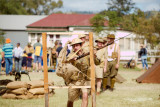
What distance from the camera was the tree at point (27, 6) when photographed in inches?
2292

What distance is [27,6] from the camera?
67062mm

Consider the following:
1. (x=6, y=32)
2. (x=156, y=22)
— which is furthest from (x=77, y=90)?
(x=6, y=32)

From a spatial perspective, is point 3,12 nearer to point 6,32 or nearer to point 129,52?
point 6,32

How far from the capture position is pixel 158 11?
102ft

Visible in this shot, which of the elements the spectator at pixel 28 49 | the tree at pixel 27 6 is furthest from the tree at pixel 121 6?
the spectator at pixel 28 49

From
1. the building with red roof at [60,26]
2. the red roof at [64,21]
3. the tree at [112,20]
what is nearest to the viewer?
the tree at [112,20]

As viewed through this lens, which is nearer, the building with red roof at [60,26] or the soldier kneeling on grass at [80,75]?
the soldier kneeling on grass at [80,75]

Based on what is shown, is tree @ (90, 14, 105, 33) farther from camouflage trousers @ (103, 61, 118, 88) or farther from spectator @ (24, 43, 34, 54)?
camouflage trousers @ (103, 61, 118, 88)

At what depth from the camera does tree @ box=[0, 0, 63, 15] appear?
58.2 metres

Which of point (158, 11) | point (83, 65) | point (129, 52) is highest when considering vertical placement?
point (158, 11)

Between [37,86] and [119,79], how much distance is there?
4898 millimetres

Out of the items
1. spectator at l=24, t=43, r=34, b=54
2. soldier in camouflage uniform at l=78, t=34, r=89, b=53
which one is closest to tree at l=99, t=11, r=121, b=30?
spectator at l=24, t=43, r=34, b=54

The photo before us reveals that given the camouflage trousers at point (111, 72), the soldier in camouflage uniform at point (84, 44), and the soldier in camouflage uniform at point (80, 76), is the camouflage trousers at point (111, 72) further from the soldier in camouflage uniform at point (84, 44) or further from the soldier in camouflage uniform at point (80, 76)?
the soldier in camouflage uniform at point (80, 76)

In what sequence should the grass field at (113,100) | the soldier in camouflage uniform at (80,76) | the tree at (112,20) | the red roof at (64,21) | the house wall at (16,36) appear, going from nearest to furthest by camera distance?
the soldier in camouflage uniform at (80,76) → the grass field at (113,100) → the tree at (112,20) → the red roof at (64,21) → the house wall at (16,36)
